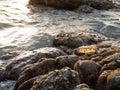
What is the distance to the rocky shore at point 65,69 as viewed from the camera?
4.96 meters

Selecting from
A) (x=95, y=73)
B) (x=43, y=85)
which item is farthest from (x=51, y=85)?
(x=95, y=73)

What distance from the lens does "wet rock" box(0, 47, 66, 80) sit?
253 inches

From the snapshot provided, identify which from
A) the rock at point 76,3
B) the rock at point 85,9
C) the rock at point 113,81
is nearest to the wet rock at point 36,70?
the rock at point 113,81

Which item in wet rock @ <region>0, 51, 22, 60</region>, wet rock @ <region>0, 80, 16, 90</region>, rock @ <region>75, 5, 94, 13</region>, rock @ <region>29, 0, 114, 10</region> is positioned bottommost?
wet rock @ <region>0, 80, 16, 90</region>

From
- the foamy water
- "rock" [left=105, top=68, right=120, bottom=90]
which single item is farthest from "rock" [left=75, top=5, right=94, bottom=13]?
"rock" [left=105, top=68, right=120, bottom=90]

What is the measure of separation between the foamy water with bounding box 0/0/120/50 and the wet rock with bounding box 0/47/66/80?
0.96 meters

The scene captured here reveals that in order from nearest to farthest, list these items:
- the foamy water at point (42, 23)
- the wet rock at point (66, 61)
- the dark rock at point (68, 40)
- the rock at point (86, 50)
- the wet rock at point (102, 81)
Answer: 1. the wet rock at point (102, 81)
2. the wet rock at point (66, 61)
3. the rock at point (86, 50)
4. the dark rock at point (68, 40)
5. the foamy water at point (42, 23)

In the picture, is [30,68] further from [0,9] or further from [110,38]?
[0,9]

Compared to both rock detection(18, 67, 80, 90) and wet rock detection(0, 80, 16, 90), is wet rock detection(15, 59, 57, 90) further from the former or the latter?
rock detection(18, 67, 80, 90)

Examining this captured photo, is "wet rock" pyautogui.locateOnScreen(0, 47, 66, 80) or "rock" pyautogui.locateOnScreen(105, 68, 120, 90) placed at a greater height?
"rock" pyautogui.locateOnScreen(105, 68, 120, 90)

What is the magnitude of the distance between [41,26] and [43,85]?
5.28 metres

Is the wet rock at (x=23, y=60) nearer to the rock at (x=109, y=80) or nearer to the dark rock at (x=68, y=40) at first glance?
the dark rock at (x=68, y=40)

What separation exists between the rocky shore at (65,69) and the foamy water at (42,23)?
1.03 m

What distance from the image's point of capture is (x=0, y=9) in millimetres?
12359
